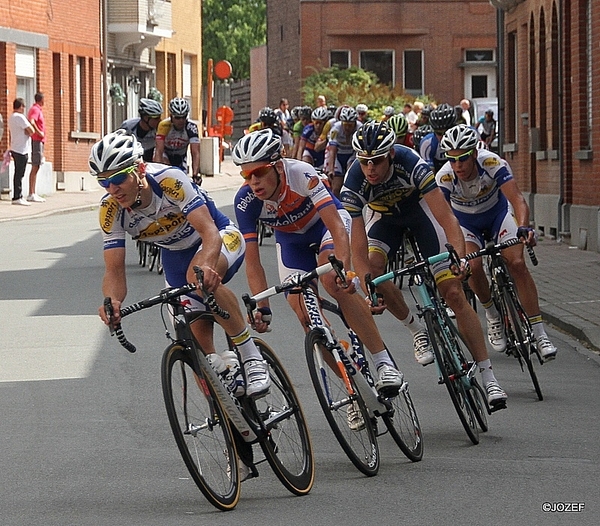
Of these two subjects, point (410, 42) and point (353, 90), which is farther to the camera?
point (410, 42)

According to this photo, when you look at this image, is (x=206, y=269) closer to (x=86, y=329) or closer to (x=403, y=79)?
(x=86, y=329)

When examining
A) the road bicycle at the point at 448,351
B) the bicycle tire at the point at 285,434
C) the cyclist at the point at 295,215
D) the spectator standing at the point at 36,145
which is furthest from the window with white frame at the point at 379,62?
the bicycle tire at the point at 285,434

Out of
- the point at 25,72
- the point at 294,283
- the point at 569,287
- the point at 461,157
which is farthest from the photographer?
the point at 25,72

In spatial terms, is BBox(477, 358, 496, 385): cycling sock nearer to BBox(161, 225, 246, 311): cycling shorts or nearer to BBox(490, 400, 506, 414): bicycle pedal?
BBox(490, 400, 506, 414): bicycle pedal

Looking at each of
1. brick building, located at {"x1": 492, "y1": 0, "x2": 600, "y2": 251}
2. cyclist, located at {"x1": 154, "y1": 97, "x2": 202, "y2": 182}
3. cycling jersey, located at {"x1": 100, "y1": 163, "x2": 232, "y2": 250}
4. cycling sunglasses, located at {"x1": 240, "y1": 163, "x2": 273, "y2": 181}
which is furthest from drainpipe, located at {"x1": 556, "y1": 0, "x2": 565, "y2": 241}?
cycling jersey, located at {"x1": 100, "y1": 163, "x2": 232, "y2": 250}

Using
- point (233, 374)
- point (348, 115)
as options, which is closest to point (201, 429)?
point (233, 374)

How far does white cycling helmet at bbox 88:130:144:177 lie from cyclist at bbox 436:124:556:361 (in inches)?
153

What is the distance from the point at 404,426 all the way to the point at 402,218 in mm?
2060

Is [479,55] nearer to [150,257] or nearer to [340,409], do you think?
[150,257]

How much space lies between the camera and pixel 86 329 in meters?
13.6

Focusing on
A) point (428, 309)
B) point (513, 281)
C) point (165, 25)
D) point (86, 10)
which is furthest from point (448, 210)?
point (165, 25)

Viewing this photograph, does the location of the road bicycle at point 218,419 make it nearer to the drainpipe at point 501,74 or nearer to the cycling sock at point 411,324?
the cycling sock at point 411,324

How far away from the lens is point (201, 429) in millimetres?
6895

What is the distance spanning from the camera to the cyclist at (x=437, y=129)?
14914 millimetres
